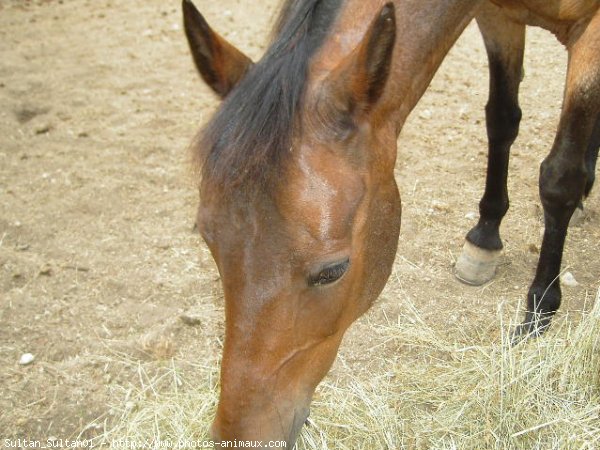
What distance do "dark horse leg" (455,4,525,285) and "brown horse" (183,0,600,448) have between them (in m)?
1.34

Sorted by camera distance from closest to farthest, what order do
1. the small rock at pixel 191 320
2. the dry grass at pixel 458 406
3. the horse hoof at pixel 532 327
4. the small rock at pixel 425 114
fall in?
the dry grass at pixel 458 406 → the horse hoof at pixel 532 327 → the small rock at pixel 191 320 → the small rock at pixel 425 114

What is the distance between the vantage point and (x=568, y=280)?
3404mm

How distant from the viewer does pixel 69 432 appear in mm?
2758

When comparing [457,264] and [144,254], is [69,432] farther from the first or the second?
[457,264]

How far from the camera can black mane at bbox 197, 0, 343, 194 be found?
1769 millimetres

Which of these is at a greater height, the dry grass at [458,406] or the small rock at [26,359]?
the dry grass at [458,406]

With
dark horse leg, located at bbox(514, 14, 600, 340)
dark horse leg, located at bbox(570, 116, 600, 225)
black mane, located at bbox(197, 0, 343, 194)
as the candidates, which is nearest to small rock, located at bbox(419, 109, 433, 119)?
dark horse leg, located at bbox(570, 116, 600, 225)

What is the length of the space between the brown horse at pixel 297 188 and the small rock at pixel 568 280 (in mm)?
1616

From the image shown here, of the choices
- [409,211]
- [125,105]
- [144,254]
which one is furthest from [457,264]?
[125,105]

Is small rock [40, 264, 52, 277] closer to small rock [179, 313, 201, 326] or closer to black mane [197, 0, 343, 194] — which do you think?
small rock [179, 313, 201, 326]

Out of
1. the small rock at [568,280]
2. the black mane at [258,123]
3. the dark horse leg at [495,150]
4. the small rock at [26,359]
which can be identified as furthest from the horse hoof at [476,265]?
the small rock at [26,359]

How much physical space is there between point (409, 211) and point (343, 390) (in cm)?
160

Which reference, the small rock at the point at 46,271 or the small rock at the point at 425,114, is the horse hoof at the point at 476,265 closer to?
the small rock at the point at 425,114

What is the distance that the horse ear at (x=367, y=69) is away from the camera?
1.75m
